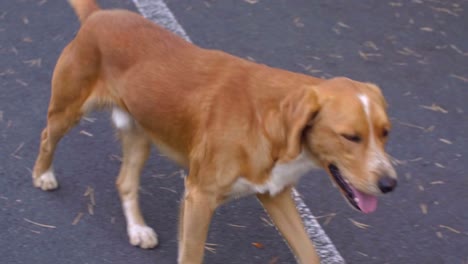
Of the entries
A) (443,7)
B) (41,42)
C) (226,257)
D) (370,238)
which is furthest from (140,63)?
(443,7)

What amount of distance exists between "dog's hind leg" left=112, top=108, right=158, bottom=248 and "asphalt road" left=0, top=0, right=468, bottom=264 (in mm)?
83

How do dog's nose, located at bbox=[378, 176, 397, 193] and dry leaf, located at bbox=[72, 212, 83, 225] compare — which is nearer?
dog's nose, located at bbox=[378, 176, 397, 193]

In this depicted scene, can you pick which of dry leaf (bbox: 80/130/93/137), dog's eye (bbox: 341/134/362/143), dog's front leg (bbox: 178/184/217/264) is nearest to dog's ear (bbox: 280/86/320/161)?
dog's eye (bbox: 341/134/362/143)

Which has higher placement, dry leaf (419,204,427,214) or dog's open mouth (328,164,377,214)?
dog's open mouth (328,164,377,214)

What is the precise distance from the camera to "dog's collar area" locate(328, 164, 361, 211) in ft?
12.9

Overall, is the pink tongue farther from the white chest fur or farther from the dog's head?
the white chest fur

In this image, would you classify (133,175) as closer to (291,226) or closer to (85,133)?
(85,133)

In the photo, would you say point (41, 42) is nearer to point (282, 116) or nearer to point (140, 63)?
point (140, 63)

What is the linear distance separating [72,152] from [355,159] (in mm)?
2488

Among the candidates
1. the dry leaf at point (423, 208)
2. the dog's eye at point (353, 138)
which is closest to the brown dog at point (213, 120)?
the dog's eye at point (353, 138)

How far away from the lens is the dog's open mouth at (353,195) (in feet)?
12.8

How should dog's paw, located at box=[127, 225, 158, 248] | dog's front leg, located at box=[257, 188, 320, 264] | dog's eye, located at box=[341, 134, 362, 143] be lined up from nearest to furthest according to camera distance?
dog's eye, located at box=[341, 134, 362, 143] → dog's front leg, located at box=[257, 188, 320, 264] → dog's paw, located at box=[127, 225, 158, 248]

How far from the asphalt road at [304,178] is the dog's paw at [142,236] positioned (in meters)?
0.05

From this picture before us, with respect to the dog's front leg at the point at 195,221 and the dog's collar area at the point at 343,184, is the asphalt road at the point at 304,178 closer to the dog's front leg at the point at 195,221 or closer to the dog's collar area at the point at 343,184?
the dog's front leg at the point at 195,221
